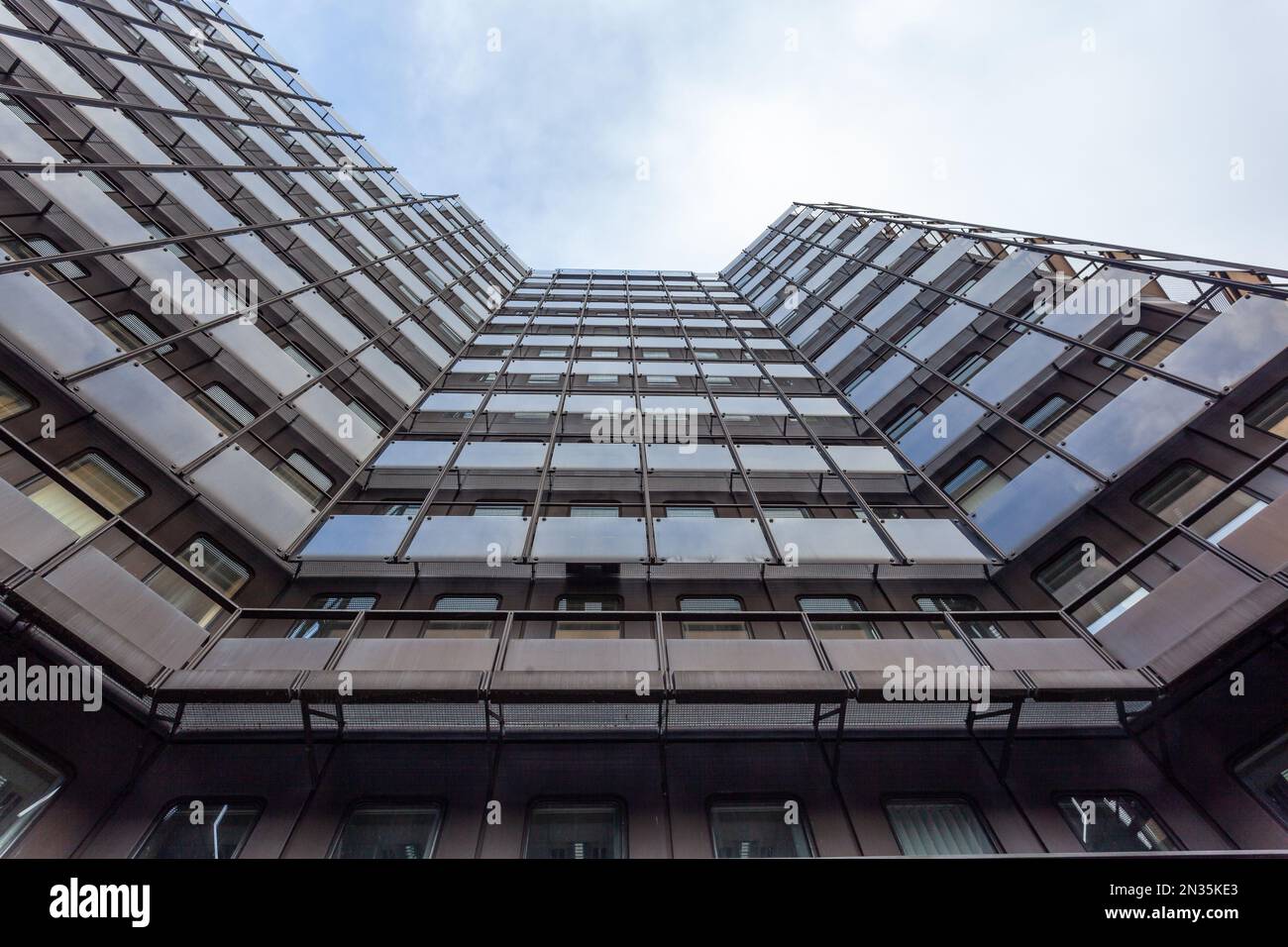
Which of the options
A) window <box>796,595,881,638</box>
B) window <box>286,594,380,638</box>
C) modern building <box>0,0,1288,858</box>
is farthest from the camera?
window <box>796,595,881,638</box>

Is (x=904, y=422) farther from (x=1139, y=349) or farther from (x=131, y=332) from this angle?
(x=131, y=332)

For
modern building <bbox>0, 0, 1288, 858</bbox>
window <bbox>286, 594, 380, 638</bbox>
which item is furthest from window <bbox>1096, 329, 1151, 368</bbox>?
window <bbox>286, 594, 380, 638</bbox>

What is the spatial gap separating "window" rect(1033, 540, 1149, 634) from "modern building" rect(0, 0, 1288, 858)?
→ 7 centimetres

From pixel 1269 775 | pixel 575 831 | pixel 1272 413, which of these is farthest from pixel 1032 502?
pixel 575 831

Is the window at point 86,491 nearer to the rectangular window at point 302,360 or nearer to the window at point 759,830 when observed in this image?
the rectangular window at point 302,360

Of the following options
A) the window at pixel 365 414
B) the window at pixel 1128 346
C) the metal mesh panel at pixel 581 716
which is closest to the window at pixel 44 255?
the window at pixel 365 414

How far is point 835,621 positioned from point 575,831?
6191 millimetres

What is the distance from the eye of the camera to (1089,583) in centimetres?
1145

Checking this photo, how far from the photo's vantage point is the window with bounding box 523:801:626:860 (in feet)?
27.2

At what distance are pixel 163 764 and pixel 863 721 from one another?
423 inches

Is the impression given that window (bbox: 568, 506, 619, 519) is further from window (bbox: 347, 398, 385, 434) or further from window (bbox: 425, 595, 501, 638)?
window (bbox: 347, 398, 385, 434)
